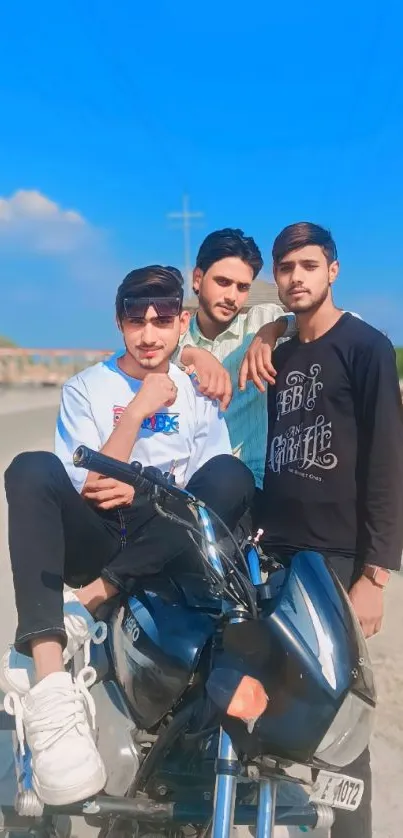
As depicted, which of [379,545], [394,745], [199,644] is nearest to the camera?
[199,644]

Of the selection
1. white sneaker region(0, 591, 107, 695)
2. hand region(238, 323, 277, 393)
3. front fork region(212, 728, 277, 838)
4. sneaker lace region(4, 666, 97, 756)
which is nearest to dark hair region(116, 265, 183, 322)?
hand region(238, 323, 277, 393)

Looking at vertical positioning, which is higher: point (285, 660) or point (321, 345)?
point (321, 345)

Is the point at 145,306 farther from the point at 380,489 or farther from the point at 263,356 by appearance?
the point at 380,489

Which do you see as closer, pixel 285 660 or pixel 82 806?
pixel 285 660

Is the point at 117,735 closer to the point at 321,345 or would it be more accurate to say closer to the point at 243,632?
the point at 243,632

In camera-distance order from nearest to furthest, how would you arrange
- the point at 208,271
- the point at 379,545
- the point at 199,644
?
1. the point at 199,644
2. the point at 379,545
3. the point at 208,271

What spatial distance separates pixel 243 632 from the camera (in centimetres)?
171

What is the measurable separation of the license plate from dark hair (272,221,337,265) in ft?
5.60

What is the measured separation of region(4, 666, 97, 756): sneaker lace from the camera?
74.3 inches

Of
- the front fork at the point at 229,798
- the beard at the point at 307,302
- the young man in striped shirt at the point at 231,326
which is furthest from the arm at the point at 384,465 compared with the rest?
the front fork at the point at 229,798

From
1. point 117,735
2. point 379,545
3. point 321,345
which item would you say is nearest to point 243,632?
point 117,735

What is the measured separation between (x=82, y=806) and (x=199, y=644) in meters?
0.49

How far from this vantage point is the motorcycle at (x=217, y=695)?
1629 millimetres

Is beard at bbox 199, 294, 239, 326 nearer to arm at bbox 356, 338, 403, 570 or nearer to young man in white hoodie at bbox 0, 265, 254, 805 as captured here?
young man in white hoodie at bbox 0, 265, 254, 805
